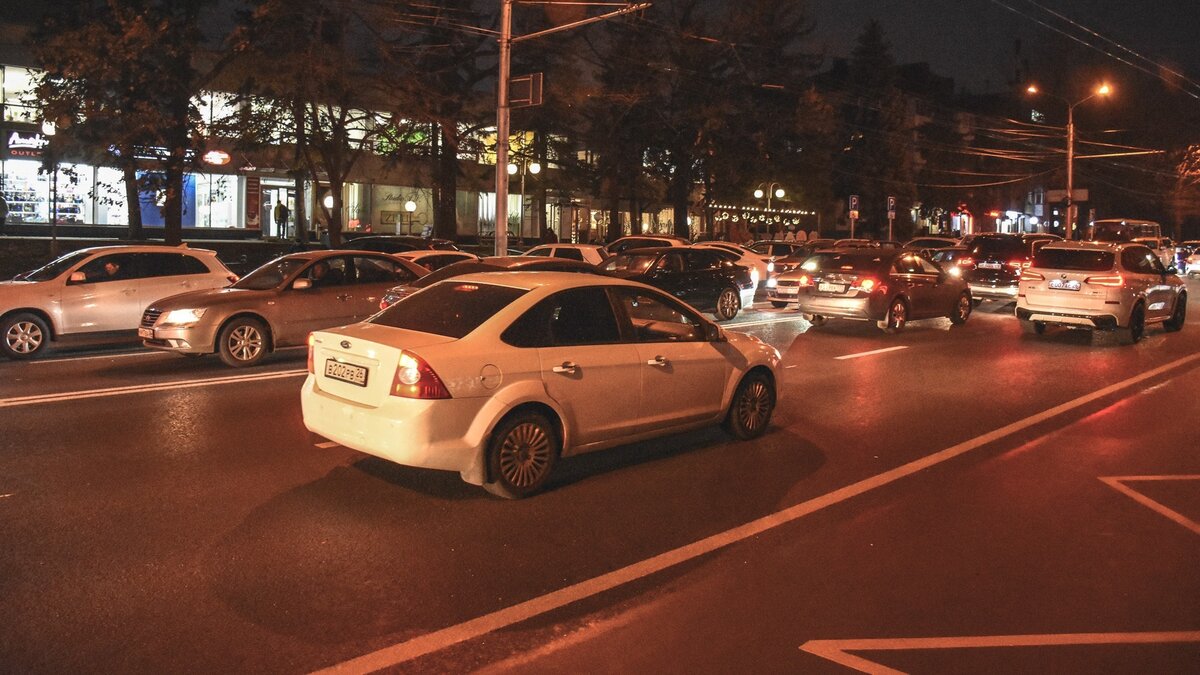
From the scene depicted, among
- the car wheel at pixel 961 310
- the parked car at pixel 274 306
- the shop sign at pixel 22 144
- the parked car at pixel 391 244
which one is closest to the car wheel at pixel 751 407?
the parked car at pixel 274 306

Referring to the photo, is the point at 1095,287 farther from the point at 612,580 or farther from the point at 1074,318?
the point at 612,580

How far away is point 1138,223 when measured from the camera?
46.3m

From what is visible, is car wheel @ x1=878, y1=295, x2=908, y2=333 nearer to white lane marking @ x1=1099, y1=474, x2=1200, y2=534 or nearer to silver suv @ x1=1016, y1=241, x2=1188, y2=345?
silver suv @ x1=1016, y1=241, x2=1188, y2=345

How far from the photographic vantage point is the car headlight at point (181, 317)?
12203 mm

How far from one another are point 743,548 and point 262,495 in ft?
10.9

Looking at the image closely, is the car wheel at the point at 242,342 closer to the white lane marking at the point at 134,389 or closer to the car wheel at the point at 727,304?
the white lane marking at the point at 134,389

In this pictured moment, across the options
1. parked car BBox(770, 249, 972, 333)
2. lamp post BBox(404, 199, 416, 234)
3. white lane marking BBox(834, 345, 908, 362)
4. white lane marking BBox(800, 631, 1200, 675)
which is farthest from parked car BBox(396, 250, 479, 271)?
lamp post BBox(404, 199, 416, 234)

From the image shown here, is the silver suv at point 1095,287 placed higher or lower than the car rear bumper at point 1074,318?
higher

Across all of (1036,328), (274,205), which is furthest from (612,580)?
(274,205)

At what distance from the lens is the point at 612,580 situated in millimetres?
5395

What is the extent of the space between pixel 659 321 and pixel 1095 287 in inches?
462

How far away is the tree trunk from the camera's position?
2467 centimetres

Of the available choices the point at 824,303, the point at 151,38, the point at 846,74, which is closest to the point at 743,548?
the point at 824,303

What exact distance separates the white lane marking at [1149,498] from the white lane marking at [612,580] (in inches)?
49.3
